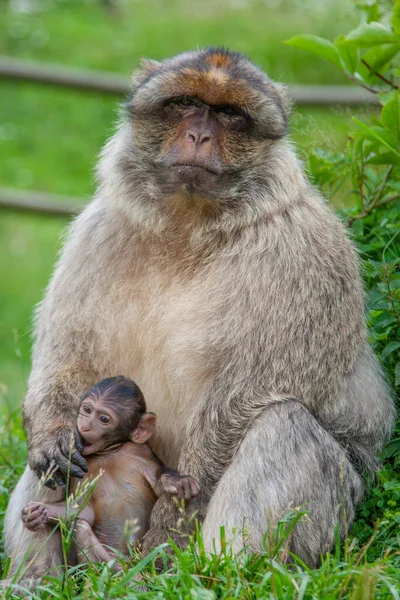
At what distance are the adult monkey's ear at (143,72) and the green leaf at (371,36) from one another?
908 mm

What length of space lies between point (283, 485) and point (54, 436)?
1.08 m

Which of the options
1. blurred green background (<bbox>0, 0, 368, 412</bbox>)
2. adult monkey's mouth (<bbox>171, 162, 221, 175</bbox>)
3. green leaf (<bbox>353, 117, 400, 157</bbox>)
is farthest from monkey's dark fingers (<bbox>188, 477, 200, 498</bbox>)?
blurred green background (<bbox>0, 0, 368, 412</bbox>)

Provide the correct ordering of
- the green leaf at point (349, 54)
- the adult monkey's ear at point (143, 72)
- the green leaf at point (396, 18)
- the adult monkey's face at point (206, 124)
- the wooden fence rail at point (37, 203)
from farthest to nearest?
the wooden fence rail at point (37, 203), the green leaf at point (349, 54), the adult monkey's ear at point (143, 72), the green leaf at point (396, 18), the adult monkey's face at point (206, 124)

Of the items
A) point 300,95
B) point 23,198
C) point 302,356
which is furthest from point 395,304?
point 23,198

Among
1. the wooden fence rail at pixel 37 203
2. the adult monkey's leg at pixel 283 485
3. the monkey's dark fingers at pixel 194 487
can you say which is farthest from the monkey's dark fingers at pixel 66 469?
the wooden fence rail at pixel 37 203

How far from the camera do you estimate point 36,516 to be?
446 centimetres

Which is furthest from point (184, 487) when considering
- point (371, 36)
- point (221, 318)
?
point (371, 36)

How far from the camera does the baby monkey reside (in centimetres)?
450

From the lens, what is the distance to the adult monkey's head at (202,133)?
4453mm

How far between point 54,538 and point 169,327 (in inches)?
41.8

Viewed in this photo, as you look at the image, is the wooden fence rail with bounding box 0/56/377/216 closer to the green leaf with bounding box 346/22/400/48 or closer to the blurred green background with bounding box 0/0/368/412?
the blurred green background with bounding box 0/0/368/412

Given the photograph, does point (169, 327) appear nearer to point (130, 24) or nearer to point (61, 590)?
point (61, 590)

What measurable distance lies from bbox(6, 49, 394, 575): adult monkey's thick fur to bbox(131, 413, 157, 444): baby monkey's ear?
14 centimetres

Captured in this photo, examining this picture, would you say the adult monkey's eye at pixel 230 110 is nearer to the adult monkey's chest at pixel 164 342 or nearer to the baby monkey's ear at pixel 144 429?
the adult monkey's chest at pixel 164 342
